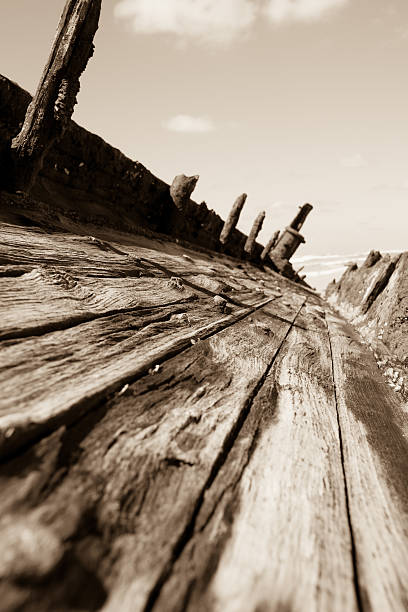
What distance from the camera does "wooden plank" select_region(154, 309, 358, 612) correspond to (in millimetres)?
637

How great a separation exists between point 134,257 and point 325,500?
2.30 m

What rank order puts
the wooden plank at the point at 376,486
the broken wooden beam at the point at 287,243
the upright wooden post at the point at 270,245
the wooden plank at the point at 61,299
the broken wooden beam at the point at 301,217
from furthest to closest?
the broken wooden beam at the point at 301,217 < the broken wooden beam at the point at 287,243 < the upright wooden post at the point at 270,245 < the wooden plank at the point at 61,299 < the wooden plank at the point at 376,486

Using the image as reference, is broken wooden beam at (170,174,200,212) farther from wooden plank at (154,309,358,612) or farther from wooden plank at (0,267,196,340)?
wooden plank at (154,309,358,612)

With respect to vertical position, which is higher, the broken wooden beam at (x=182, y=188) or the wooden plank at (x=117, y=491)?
the broken wooden beam at (x=182, y=188)

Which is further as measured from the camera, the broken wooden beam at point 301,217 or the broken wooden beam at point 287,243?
the broken wooden beam at point 301,217

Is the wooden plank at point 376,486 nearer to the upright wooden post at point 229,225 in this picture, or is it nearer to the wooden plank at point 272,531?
the wooden plank at point 272,531

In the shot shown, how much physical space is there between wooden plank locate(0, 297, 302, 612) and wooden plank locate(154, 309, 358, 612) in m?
0.04

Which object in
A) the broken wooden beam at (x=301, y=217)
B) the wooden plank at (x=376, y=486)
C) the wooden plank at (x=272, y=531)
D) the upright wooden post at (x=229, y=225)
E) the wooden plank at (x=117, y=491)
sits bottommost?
the wooden plank at (x=117, y=491)

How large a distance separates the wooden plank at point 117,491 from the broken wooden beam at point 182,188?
14.9 ft

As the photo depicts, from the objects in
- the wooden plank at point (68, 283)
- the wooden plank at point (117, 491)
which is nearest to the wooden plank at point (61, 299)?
the wooden plank at point (68, 283)

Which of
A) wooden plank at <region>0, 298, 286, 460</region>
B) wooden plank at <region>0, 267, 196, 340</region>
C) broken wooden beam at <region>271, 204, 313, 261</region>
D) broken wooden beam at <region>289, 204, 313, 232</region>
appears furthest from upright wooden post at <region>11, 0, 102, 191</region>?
broken wooden beam at <region>289, 204, 313, 232</region>

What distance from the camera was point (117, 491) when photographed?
2.48 feet

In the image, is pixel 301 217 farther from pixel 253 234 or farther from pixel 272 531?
pixel 272 531

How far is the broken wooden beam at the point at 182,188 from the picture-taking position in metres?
5.28
